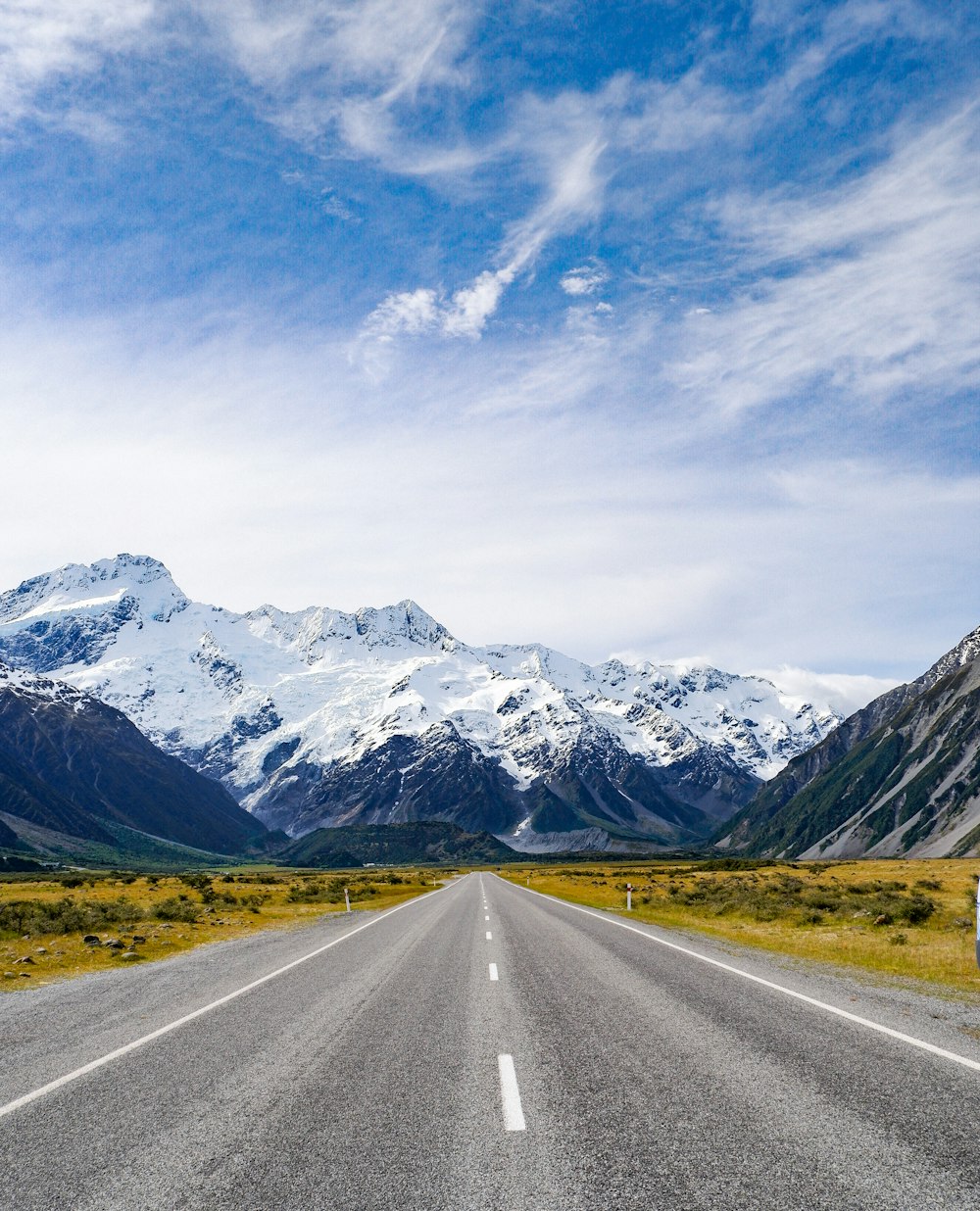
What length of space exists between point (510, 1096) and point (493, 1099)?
0.57 feet

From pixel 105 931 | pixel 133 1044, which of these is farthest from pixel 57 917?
pixel 133 1044

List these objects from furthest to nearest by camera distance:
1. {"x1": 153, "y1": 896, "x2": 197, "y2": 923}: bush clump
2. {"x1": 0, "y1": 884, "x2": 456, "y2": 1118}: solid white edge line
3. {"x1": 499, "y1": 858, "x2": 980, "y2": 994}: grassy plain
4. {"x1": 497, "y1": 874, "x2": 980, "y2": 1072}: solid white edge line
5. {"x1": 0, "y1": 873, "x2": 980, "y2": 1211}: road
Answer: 1. {"x1": 153, "y1": 896, "x2": 197, "y2": 923}: bush clump
2. {"x1": 499, "y1": 858, "x2": 980, "y2": 994}: grassy plain
3. {"x1": 497, "y1": 874, "x2": 980, "y2": 1072}: solid white edge line
4. {"x1": 0, "y1": 884, "x2": 456, "y2": 1118}: solid white edge line
5. {"x1": 0, "y1": 873, "x2": 980, "y2": 1211}: road

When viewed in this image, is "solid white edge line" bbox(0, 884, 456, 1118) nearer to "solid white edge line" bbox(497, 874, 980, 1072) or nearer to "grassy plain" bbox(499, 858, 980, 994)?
"solid white edge line" bbox(497, 874, 980, 1072)

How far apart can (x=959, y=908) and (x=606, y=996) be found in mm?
26025

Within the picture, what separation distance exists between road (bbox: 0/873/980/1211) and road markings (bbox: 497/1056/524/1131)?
36 mm

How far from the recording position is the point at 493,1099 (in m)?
8.09

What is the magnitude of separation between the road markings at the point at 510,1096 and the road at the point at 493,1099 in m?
0.04

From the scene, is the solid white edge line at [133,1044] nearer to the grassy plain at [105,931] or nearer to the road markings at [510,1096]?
the road markings at [510,1096]

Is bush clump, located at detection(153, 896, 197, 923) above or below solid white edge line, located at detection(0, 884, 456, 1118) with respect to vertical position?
below

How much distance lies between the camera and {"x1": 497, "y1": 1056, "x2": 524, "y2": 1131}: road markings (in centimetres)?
737

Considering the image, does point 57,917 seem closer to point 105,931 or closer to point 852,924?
point 105,931

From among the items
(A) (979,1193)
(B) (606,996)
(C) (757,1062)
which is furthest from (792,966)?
(A) (979,1193)

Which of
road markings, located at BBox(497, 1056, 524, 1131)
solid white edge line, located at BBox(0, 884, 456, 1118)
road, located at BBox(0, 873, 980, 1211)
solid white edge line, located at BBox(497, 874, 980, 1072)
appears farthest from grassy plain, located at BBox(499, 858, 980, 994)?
solid white edge line, located at BBox(0, 884, 456, 1118)

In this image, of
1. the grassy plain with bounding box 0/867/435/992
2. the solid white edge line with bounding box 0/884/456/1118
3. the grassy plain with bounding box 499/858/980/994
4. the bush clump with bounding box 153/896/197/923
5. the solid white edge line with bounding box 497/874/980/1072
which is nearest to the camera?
the solid white edge line with bounding box 0/884/456/1118
